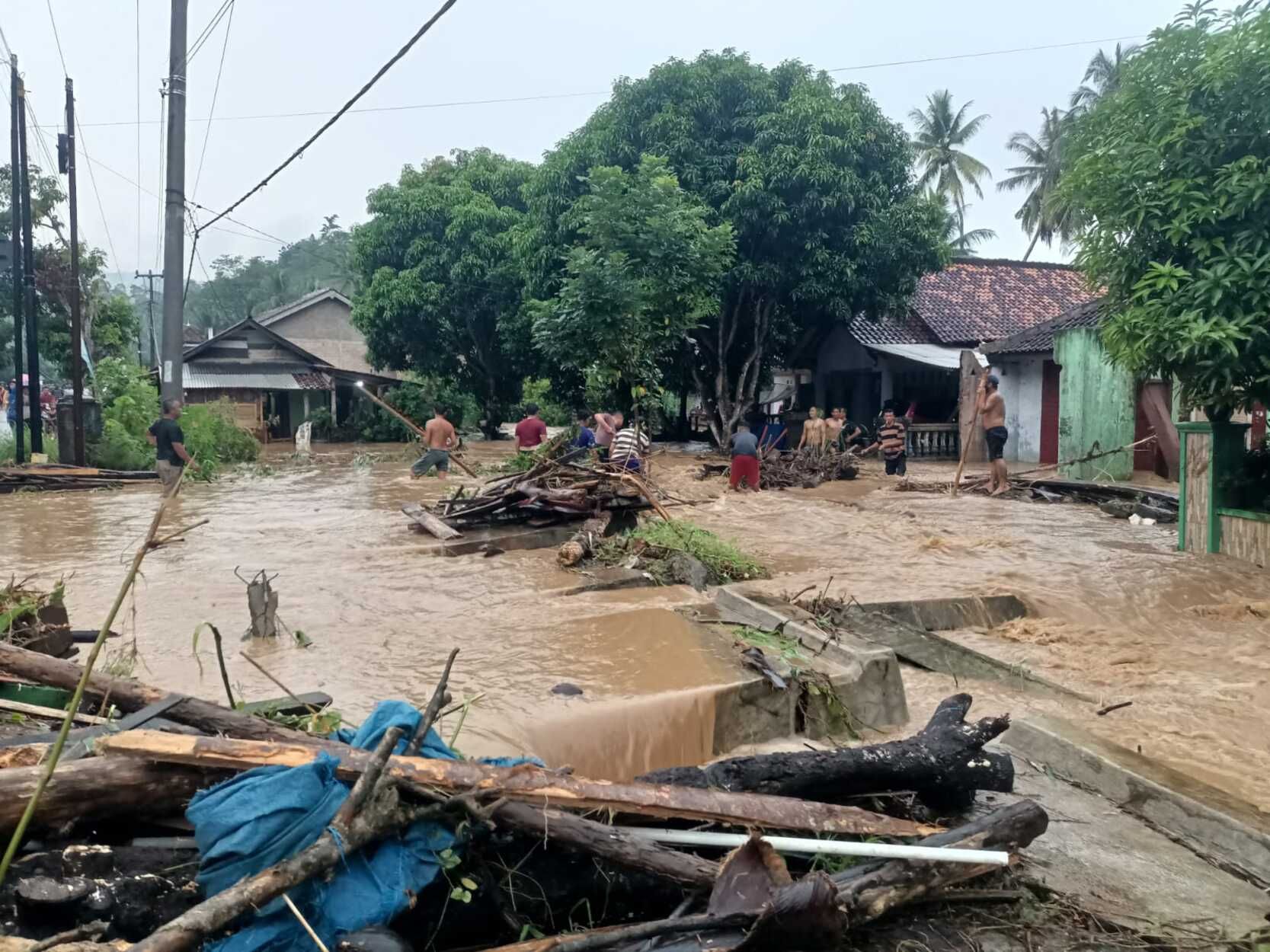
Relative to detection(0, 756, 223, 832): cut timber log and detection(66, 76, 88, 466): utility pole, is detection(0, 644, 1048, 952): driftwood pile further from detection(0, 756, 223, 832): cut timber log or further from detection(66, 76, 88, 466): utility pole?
detection(66, 76, 88, 466): utility pole

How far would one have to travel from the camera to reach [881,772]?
407 cm

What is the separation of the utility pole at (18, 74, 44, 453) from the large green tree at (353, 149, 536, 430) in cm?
1161

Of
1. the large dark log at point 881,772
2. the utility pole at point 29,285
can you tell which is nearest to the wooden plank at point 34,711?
the large dark log at point 881,772

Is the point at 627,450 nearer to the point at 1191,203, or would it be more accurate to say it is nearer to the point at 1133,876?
the point at 1191,203

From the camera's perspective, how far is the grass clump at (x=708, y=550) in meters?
9.38

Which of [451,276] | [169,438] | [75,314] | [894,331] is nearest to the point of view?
[169,438]

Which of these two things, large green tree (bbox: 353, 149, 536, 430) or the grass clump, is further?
large green tree (bbox: 353, 149, 536, 430)

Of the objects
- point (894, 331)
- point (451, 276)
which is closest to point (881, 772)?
point (894, 331)

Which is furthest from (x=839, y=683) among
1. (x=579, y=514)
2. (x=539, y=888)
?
(x=579, y=514)

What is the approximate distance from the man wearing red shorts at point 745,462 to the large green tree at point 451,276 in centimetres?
1263

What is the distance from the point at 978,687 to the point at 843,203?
58.5 feet

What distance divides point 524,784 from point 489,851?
258 millimetres

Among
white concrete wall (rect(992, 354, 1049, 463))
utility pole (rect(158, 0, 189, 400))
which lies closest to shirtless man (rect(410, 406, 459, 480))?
utility pole (rect(158, 0, 189, 400))

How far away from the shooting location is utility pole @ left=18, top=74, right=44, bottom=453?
63.1ft
